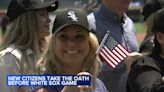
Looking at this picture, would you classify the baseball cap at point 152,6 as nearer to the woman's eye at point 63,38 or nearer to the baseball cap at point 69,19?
the baseball cap at point 69,19

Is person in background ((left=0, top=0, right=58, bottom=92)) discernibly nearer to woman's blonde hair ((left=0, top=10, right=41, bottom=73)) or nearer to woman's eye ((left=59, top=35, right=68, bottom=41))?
woman's blonde hair ((left=0, top=10, right=41, bottom=73))

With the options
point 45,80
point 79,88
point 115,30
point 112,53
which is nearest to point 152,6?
point 115,30

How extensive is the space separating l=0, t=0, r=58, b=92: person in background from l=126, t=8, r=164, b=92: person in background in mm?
926

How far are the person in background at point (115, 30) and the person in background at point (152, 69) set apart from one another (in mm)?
1229

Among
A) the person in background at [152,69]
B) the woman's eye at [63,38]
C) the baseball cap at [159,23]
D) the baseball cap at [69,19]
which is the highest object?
the baseball cap at [69,19]

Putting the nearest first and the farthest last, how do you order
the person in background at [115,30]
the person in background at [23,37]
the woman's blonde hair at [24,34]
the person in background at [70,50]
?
1. the person in background at [70,50]
2. the person in background at [23,37]
3. the woman's blonde hair at [24,34]
4. the person in background at [115,30]

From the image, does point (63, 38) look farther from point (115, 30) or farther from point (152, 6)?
point (152, 6)

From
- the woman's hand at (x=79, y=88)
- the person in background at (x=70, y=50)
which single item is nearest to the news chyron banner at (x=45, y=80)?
the woman's hand at (x=79, y=88)

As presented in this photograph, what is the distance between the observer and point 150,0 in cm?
516

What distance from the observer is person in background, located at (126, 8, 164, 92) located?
9.94 ft

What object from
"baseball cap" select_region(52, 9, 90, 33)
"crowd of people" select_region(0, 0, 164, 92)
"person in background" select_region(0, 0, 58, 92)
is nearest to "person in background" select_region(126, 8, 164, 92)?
"crowd of people" select_region(0, 0, 164, 92)

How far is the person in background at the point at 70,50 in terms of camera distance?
119 inches

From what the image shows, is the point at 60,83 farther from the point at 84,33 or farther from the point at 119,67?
the point at 119,67

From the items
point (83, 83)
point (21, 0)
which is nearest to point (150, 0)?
point (21, 0)
